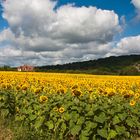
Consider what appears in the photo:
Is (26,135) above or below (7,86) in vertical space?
below

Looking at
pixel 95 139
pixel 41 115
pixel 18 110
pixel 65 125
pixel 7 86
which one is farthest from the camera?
pixel 7 86

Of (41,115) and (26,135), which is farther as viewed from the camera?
(41,115)

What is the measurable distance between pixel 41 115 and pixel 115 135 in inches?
92.4

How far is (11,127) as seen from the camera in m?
10.8

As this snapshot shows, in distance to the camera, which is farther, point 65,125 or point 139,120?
point 139,120

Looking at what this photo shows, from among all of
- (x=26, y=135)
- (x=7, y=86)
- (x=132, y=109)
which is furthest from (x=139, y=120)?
(x=7, y=86)

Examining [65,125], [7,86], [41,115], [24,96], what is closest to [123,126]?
[65,125]

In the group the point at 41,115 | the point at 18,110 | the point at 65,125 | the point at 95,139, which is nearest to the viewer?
the point at 95,139

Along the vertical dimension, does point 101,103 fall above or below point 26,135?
above

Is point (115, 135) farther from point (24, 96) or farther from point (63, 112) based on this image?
point (24, 96)

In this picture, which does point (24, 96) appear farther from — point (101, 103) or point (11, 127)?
point (101, 103)

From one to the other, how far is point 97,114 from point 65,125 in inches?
36.5

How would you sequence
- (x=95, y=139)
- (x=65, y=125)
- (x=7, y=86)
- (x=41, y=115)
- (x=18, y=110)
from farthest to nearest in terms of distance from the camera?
1. (x=7, y=86)
2. (x=18, y=110)
3. (x=41, y=115)
4. (x=65, y=125)
5. (x=95, y=139)

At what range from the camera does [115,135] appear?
9.12m
